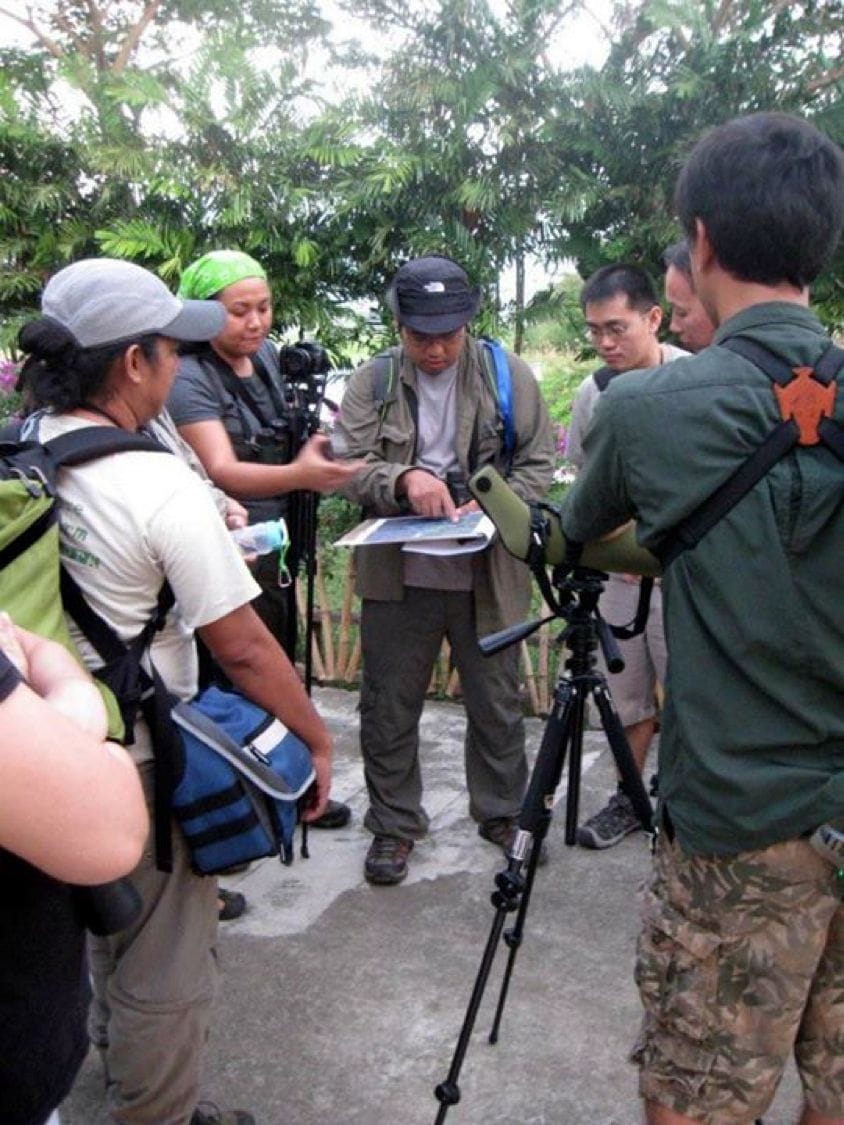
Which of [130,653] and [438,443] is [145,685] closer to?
[130,653]

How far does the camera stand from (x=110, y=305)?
1803 mm

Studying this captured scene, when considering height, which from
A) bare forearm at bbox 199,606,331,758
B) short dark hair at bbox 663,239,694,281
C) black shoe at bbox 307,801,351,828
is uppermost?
short dark hair at bbox 663,239,694,281

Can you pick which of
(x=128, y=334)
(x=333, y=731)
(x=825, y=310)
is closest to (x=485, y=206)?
(x=825, y=310)

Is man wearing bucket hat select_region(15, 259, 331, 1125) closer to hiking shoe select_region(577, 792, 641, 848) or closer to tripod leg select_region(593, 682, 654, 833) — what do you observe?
tripod leg select_region(593, 682, 654, 833)

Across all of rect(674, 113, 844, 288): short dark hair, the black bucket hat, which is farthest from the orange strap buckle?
the black bucket hat

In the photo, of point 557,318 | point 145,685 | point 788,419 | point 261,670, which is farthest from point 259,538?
point 557,318

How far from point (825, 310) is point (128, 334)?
5.70 m

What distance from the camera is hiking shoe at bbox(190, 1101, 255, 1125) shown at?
7.43ft

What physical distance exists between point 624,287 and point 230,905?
2300mm

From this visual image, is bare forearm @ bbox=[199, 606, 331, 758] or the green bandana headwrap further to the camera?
the green bandana headwrap

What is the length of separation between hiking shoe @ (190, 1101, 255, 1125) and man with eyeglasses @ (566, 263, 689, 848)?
149cm

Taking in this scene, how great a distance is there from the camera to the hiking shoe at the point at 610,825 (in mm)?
3512

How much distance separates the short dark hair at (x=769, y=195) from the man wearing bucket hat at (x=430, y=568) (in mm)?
1664

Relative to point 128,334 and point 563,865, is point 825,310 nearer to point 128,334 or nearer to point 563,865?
point 563,865
